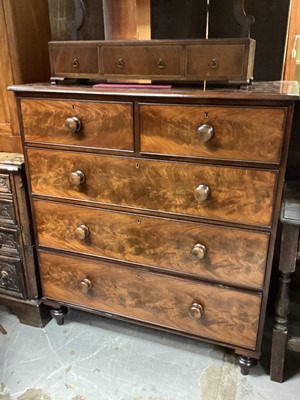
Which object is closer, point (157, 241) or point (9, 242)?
point (157, 241)

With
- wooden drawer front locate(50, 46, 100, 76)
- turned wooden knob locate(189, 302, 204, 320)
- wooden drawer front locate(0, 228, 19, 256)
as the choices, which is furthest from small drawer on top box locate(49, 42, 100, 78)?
turned wooden knob locate(189, 302, 204, 320)

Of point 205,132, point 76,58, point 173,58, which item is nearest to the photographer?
point 205,132

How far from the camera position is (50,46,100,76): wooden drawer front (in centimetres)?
134

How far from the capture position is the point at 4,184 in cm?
151

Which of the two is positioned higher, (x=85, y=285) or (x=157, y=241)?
(x=157, y=241)

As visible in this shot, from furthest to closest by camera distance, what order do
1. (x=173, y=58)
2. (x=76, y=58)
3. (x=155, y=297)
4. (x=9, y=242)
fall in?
1. (x=9, y=242)
2. (x=155, y=297)
3. (x=76, y=58)
4. (x=173, y=58)

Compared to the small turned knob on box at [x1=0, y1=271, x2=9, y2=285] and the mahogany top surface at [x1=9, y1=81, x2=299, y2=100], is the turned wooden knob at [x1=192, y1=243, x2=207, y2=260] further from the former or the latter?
the small turned knob on box at [x1=0, y1=271, x2=9, y2=285]

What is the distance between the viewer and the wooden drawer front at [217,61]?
1192 millimetres

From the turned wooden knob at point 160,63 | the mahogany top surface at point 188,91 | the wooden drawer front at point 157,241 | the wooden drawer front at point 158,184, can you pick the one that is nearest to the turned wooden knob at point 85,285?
the wooden drawer front at point 157,241

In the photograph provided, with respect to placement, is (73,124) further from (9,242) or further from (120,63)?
(9,242)

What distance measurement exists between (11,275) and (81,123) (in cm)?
77

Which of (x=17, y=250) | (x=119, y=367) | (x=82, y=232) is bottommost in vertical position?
(x=119, y=367)

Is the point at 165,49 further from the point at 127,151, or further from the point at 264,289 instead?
the point at 264,289

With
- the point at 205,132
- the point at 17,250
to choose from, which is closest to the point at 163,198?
the point at 205,132
